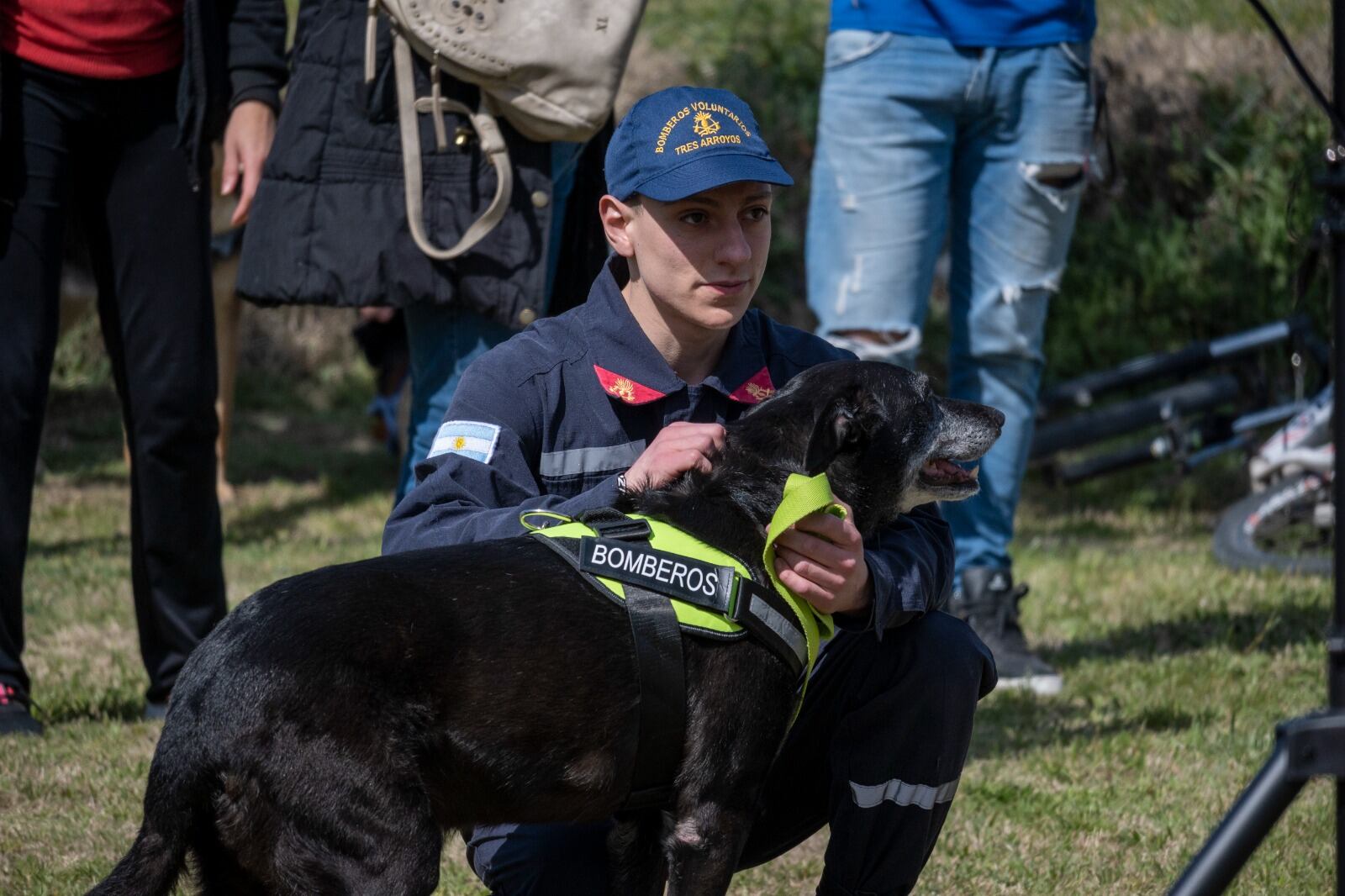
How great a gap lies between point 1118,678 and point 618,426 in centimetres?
252

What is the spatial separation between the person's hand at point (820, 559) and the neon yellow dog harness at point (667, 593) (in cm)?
3

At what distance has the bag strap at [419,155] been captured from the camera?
11.9 ft

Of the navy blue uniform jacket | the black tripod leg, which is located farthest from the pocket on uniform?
the black tripod leg

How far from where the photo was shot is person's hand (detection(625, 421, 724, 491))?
255 centimetres

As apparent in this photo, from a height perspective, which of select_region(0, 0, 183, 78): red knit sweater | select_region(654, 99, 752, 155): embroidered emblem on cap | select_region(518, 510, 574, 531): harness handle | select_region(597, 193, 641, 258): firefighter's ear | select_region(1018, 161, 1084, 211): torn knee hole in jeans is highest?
select_region(654, 99, 752, 155): embroidered emblem on cap

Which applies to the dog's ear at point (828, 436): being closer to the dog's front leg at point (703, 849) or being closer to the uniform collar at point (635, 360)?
the uniform collar at point (635, 360)

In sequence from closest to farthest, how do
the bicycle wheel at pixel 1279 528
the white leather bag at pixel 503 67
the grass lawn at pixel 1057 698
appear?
the grass lawn at pixel 1057 698, the white leather bag at pixel 503 67, the bicycle wheel at pixel 1279 528

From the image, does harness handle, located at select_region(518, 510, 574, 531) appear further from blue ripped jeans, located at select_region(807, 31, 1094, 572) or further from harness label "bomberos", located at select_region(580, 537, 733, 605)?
blue ripped jeans, located at select_region(807, 31, 1094, 572)

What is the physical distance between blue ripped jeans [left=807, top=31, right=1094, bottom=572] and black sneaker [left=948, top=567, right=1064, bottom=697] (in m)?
0.05

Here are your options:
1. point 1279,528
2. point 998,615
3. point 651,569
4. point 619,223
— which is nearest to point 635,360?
point 619,223

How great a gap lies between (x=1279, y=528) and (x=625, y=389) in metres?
4.14

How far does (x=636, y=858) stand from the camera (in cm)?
271

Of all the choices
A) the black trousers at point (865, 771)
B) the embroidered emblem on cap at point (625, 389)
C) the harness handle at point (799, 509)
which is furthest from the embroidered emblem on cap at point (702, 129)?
the black trousers at point (865, 771)

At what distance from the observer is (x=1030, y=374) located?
184 inches
